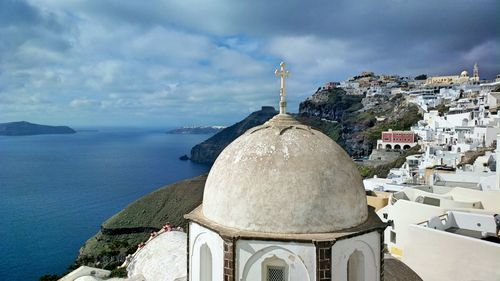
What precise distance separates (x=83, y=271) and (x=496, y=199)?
20.4 metres

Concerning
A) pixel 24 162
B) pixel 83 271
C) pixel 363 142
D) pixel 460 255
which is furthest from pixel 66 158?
pixel 460 255

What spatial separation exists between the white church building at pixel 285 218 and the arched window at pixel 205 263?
17 mm

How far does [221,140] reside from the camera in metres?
143

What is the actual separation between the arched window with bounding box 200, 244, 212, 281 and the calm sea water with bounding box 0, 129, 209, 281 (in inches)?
1440

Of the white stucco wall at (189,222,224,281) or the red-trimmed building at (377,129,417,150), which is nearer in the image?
the white stucco wall at (189,222,224,281)

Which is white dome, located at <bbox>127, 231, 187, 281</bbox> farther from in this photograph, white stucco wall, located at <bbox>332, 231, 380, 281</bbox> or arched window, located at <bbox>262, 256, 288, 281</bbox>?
white stucco wall, located at <bbox>332, 231, 380, 281</bbox>

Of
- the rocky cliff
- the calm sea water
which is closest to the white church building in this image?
the calm sea water

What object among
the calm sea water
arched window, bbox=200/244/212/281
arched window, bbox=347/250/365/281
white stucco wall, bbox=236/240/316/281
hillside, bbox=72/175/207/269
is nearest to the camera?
white stucco wall, bbox=236/240/316/281

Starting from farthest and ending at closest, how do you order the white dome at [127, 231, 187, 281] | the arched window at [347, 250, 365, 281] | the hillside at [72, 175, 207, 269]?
the hillside at [72, 175, 207, 269] < the white dome at [127, 231, 187, 281] < the arched window at [347, 250, 365, 281]

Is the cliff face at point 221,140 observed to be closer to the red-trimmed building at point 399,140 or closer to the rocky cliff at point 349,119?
the rocky cliff at point 349,119

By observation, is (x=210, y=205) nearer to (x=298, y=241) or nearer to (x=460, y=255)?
(x=298, y=241)

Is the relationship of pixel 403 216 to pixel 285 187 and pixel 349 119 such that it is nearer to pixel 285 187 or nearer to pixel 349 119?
pixel 285 187

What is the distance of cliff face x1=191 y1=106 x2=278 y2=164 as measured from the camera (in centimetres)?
13412

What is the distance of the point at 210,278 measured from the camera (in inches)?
277
